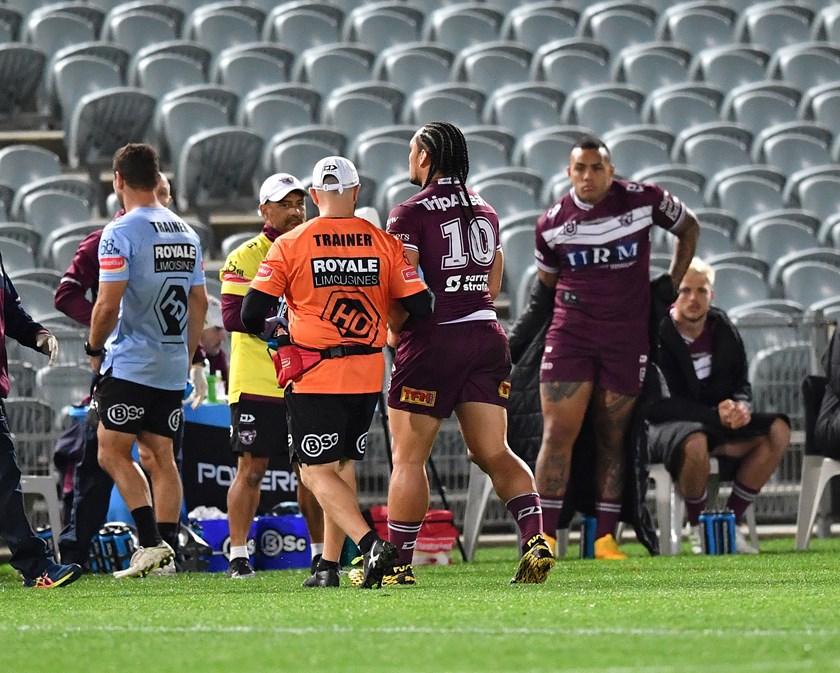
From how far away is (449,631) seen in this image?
4.24 m

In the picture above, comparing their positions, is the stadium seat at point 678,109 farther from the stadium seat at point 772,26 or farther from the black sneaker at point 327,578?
the black sneaker at point 327,578

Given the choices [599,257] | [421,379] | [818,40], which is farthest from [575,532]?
[818,40]

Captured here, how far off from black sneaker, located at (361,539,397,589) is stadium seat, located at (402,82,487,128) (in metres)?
8.90

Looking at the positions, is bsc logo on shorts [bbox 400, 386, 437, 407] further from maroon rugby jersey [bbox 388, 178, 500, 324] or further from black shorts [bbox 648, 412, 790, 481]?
black shorts [bbox 648, 412, 790, 481]

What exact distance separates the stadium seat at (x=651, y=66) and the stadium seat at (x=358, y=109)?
2850 mm

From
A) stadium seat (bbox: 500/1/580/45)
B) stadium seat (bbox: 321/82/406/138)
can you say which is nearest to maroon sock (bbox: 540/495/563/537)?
stadium seat (bbox: 321/82/406/138)

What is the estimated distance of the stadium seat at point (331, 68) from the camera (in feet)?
49.2

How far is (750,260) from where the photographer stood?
12672 millimetres

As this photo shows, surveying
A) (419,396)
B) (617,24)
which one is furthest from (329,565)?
(617,24)

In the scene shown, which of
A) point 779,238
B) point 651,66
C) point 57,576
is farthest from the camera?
point 651,66

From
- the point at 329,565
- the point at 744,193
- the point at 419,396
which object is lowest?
the point at 329,565

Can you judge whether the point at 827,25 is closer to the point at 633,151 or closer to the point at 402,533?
the point at 633,151

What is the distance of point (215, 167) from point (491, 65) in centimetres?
370

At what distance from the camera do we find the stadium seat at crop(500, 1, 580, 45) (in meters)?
16.6
